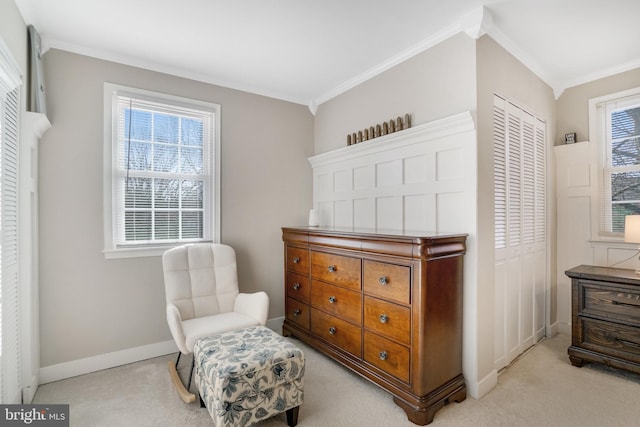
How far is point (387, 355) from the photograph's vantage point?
2.19 metres

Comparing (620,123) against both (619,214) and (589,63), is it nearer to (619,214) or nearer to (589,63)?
(589,63)

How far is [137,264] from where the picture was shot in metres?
2.87

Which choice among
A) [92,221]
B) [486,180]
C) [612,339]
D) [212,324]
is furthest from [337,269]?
[612,339]

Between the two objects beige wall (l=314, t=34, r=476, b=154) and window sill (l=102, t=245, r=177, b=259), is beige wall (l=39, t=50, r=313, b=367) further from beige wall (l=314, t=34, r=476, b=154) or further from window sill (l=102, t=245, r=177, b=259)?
beige wall (l=314, t=34, r=476, b=154)

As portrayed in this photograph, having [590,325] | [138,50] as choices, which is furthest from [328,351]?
[138,50]

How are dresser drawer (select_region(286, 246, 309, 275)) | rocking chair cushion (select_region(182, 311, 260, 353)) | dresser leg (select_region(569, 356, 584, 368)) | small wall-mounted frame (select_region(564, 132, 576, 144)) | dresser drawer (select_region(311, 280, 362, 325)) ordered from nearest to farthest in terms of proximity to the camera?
rocking chair cushion (select_region(182, 311, 260, 353)) → dresser drawer (select_region(311, 280, 362, 325)) → dresser leg (select_region(569, 356, 584, 368)) → dresser drawer (select_region(286, 246, 309, 275)) → small wall-mounted frame (select_region(564, 132, 576, 144))

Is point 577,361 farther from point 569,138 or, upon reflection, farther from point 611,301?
point 569,138

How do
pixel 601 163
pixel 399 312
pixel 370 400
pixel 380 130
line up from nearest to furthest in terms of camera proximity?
pixel 399 312 < pixel 370 400 < pixel 380 130 < pixel 601 163

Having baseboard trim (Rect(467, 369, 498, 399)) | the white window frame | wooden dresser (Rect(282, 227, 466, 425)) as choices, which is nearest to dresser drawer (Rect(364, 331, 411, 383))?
wooden dresser (Rect(282, 227, 466, 425))

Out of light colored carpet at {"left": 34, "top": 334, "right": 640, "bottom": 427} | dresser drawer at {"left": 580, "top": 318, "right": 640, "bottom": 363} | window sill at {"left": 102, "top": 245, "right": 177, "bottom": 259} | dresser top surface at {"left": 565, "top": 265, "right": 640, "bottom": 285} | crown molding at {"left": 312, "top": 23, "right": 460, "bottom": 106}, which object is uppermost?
crown molding at {"left": 312, "top": 23, "right": 460, "bottom": 106}

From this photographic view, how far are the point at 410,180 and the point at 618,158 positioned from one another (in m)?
2.16

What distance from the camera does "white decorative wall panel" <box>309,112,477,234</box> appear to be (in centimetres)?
229

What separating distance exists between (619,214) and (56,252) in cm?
506

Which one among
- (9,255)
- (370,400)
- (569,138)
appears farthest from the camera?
(569,138)
